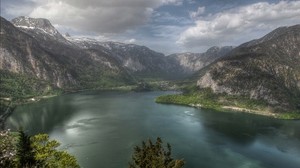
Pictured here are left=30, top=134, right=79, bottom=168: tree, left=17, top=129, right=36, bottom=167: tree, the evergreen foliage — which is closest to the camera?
the evergreen foliage

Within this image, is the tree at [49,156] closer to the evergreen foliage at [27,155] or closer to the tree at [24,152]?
the evergreen foliage at [27,155]

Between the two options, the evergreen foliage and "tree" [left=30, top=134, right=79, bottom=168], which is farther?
"tree" [left=30, top=134, right=79, bottom=168]

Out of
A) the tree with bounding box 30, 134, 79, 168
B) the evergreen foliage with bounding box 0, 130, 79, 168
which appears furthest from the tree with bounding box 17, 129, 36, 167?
the tree with bounding box 30, 134, 79, 168

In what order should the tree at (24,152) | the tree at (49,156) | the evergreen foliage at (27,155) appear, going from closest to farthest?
the evergreen foliage at (27,155) → the tree at (24,152) → the tree at (49,156)

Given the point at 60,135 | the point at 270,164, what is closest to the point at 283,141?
the point at 270,164

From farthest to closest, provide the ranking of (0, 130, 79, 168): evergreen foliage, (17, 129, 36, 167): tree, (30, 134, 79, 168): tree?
(30, 134, 79, 168): tree → (17, 129, 36, 167): tree → (0, 130, 79, 168): evergreen foliage

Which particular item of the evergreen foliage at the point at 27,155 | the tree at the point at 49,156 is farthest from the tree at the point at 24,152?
the tree at the point at 49,156

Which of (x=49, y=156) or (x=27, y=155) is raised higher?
(x=27, y=155)

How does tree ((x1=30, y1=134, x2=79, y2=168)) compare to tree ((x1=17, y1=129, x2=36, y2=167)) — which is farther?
tree ((x1=30, y1=134, x2=79, y2=168))

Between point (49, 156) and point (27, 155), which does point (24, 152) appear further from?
point (49, 156)

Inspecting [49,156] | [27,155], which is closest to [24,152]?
[27,155]

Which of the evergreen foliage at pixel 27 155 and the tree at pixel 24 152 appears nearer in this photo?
the evergreen foliage at pixel 27 155

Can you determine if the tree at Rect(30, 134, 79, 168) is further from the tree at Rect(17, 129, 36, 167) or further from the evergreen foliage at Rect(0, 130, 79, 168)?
the tree at Rect(17, 129, 36, 167)

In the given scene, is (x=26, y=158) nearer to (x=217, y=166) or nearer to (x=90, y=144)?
(x=217, y=166)
